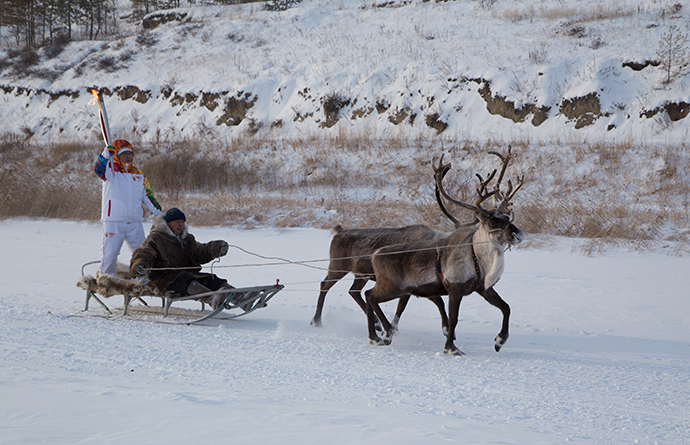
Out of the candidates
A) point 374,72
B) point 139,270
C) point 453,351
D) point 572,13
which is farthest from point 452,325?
point 572,13

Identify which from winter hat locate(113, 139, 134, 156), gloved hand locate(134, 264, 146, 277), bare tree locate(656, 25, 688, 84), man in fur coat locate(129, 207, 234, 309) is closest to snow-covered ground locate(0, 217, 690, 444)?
man in fur coat locate(129, 207, 234, 309)

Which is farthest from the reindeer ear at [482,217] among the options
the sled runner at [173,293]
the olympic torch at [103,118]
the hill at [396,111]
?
the hill at [396,111]

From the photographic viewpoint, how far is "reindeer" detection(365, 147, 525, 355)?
6.45 m

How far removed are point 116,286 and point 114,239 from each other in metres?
0.88

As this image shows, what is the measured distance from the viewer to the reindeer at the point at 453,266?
6449mm

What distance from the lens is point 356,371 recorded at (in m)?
5.63

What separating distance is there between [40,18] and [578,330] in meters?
53.4

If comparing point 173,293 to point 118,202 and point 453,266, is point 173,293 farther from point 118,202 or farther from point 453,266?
point 453,266

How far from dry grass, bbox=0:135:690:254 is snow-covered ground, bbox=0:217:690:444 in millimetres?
3982

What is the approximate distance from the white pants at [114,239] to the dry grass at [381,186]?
764 cm

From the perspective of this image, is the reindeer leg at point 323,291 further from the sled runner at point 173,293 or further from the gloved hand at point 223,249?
the gloved hand at point 223,249

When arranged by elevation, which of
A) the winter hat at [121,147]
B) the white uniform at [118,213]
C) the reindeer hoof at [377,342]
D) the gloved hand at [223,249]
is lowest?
the reindeer hoof at [377,342]

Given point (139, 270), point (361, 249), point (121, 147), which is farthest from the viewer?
point (121, 147)

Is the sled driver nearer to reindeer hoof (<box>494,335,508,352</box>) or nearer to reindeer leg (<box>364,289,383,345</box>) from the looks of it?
reindeer leg (<box>364,289,383,345</box>)
